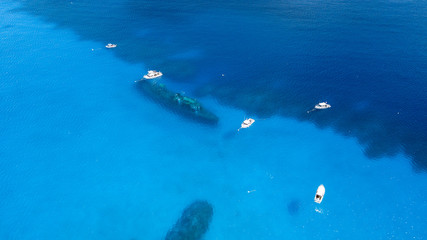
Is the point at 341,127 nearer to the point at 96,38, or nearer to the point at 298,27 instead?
the point at 298,27

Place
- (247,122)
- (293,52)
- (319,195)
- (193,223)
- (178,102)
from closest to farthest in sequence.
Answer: (193,223), (319,195), (247,122), (178,102), (293,52)

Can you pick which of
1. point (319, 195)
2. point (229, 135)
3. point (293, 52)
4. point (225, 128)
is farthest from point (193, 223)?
point (293, 52)

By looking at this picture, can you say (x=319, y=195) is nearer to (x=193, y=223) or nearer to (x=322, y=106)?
(x=193, y=223)

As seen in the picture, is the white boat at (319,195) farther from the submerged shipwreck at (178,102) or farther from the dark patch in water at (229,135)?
the submerged shipwreck at (178,102)

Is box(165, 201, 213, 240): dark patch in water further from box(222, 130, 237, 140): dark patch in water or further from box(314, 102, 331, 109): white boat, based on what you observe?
box(314, 102, 331, 109): white boat

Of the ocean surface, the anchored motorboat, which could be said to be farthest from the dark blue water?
the anchored motorboat

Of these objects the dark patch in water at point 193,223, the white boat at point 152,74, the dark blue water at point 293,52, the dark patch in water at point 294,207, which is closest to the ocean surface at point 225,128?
the dark patch in water at point 294,207

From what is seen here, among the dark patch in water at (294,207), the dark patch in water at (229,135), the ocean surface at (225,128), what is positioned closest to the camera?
the ocean surface at (225,128)
